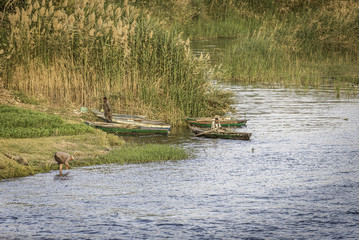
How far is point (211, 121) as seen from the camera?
91.0 feet

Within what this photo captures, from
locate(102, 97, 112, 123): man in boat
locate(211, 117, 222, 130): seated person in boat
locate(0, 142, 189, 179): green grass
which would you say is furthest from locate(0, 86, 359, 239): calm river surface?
locate(102, 97, 112, 123): man in boat

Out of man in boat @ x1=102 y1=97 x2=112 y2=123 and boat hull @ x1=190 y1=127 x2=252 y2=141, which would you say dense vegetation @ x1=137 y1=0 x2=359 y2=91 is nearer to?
boat hull @ x1=190 y1=127 x2=252 y2=141

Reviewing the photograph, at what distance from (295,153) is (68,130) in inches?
341

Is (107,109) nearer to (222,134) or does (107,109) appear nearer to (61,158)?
(222,134)

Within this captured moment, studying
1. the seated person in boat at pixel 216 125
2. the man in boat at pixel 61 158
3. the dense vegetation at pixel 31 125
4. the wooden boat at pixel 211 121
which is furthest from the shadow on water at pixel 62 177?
the wooden boat at pixel 211 121

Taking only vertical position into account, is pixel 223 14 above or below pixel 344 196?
above

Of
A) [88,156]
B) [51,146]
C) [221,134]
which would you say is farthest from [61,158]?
[221,134]

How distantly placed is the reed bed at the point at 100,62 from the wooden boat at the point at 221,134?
2921 mm

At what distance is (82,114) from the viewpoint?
1088 inches

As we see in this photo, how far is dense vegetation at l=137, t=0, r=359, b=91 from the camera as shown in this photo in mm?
41594

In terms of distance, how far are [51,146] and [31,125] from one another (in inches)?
95.7

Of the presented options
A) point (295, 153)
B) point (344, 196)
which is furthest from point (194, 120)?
point (344, 196)

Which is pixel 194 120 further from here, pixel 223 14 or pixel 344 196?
pixel 223 14

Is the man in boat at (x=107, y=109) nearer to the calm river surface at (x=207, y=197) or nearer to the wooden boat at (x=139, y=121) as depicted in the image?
the wooden boat at (x=139, y=121)
